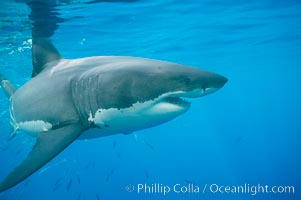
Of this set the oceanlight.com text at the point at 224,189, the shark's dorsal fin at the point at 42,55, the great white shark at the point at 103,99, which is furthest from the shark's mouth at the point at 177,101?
the oceanlight.com text at the point at 224,189

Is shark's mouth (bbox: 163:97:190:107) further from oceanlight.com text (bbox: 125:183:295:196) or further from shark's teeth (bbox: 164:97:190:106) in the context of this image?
oceanlight.com text (bbox: 125:183:295:196)

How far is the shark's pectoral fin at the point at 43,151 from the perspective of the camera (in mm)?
3321

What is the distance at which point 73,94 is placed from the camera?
440cm

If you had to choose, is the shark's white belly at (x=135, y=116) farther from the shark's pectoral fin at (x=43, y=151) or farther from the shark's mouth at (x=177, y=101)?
the shark's pectoral fin at (x=43, y=151)

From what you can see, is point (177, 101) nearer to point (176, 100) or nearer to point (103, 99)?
point (176, 100)

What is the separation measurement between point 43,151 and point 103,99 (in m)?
1.00

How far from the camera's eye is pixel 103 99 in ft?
12.9

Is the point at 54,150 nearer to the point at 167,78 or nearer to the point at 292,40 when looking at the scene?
the point at 167,78

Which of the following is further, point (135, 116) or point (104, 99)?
point (104, 99)

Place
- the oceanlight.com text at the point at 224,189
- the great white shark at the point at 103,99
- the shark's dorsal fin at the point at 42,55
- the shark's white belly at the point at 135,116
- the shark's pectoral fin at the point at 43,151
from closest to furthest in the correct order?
1. the shark's pectoral fin at the point at 43,151
2. the great white shark at the point at 103,99
3. the shark's white belly at the point at 135,116
4. the shark's dorsal fin at the point at 42,55
5. the oceanlight.com text at the point at 224,189

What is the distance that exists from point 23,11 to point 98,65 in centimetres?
897

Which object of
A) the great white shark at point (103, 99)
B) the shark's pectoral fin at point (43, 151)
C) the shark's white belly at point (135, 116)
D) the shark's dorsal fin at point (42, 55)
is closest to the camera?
the shark's pectoral fin at point (43, 151)

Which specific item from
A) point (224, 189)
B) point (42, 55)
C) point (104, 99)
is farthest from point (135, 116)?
point (224, 189)

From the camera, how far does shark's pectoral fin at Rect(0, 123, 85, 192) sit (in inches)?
131
